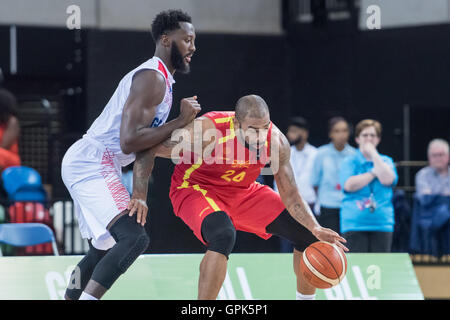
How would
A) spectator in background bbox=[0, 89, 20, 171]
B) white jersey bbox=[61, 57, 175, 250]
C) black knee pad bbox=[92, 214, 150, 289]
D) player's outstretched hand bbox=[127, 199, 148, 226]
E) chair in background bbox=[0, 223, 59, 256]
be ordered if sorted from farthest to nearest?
1. spectator in background bbox=[0, 89, 20, 171]
2. chair in background bbox=[0, 223, 59, 256]
3. white jersey bbox=[61, 57, 175, 250]
4. player's outstretched hand bbox=[127, 199, 148, 226]
5. black knee pad bbox=[92, 214, 150, 289]

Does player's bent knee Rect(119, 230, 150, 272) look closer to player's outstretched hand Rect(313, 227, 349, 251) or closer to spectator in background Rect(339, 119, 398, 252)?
player's outstretched hand Rect(313, 227, 349, 251)

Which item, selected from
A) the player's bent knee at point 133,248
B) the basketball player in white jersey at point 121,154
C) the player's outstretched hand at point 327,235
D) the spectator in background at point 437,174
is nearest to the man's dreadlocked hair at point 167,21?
the basketball player in white jersey at point 121,154

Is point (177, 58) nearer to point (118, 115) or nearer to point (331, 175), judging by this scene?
point (118, 115)

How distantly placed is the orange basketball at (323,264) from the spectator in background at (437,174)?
3967mm

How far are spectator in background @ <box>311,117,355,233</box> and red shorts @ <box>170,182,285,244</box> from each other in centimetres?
270

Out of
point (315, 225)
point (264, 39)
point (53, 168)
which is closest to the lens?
point (315, 225)

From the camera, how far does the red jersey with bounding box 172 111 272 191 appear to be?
5.11 metres

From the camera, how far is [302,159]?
354 inches

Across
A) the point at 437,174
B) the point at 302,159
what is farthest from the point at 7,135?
the point at 437,174

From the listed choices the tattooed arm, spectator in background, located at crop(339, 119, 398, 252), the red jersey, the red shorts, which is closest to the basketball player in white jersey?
the red jersey

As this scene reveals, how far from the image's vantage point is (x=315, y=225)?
5266 mm

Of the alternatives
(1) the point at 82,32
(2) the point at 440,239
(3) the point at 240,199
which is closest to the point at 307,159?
(2) the point at 440,239
